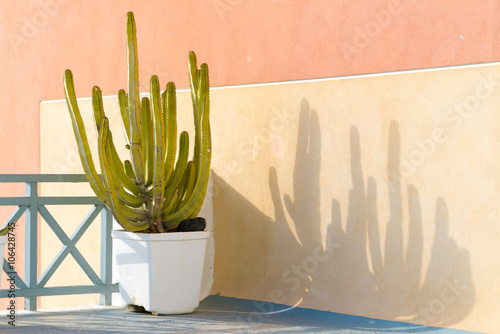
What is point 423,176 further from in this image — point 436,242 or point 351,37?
point 351,37

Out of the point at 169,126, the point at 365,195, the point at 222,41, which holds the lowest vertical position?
the point at 365,195

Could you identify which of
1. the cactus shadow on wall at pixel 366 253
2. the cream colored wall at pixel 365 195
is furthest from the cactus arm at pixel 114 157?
the cactus shadow on wall at pixel 366 253

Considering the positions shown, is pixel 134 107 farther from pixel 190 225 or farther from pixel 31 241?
pixel 31 241

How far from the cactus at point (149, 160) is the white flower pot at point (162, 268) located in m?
0.16

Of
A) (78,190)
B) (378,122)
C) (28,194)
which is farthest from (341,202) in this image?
(78,190)

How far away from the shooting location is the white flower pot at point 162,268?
5008 mm

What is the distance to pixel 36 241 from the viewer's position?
5211mm

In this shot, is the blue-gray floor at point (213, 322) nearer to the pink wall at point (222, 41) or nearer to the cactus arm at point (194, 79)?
the cactus arm at point (194, 79)

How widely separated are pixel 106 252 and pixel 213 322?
3.77 feet

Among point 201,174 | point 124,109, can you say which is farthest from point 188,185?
point 124,109

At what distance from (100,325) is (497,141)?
2.62 m

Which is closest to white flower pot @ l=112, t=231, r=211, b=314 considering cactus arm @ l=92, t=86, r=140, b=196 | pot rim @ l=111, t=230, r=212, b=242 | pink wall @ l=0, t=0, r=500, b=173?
pot rim @ l=111, t=230, r=212, b=242

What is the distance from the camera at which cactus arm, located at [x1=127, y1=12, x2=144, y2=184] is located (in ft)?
16.7

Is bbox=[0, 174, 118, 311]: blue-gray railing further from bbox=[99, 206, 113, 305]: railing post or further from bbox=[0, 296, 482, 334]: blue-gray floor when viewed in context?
→ bbox=[0, 296, 482, 334]: blue-gray floor
